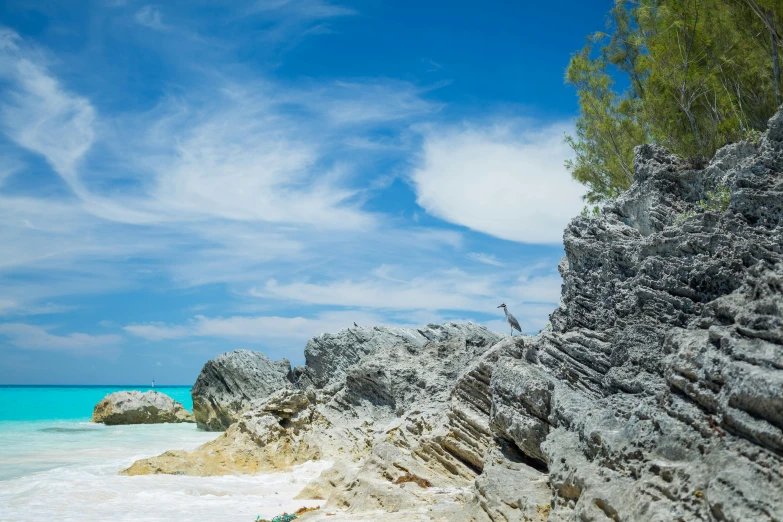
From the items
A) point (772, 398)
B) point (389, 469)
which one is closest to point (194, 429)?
point (389, 469)

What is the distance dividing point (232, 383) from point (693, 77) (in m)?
26.0

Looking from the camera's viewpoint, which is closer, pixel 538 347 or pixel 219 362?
pixel 538 347

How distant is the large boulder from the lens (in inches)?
1226

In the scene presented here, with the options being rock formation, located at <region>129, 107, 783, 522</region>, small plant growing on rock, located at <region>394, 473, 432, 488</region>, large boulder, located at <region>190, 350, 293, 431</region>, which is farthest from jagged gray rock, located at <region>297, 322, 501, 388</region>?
small plant growing on rock, located at <region>394, 473, 432, 488</region>

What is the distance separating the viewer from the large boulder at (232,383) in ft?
102

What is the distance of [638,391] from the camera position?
23.0 ft

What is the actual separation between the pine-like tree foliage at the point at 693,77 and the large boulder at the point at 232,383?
2080 centimetres

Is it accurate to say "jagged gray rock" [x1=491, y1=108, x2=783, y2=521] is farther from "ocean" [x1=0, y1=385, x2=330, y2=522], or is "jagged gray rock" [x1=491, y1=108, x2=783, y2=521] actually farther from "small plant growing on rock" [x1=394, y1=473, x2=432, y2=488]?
"ocean" [x1=0, y1=385, x2=330, y2=522]

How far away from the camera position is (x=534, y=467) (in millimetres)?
8656

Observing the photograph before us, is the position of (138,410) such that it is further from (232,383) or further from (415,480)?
(415,480)

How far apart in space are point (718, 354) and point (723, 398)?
472 millimetres

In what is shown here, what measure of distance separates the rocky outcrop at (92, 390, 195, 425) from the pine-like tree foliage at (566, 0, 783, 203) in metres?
33.6

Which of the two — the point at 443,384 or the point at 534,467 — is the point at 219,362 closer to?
the point at 443,384

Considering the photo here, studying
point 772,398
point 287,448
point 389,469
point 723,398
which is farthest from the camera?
point 287,448
